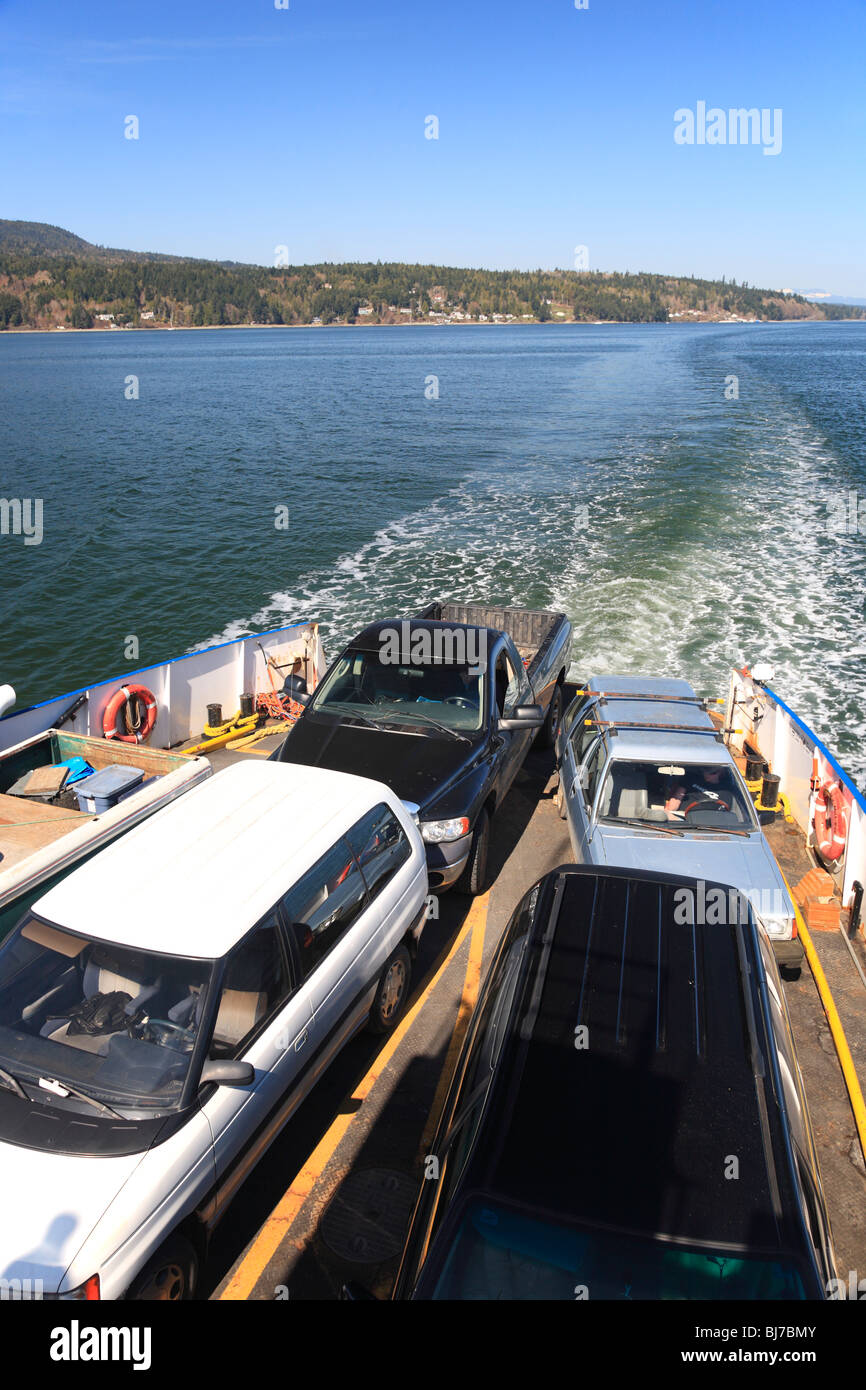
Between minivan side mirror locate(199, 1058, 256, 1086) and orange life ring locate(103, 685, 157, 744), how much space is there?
18.8ft

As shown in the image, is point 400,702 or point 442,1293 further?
point 400,702

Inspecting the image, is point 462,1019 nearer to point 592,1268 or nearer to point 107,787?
point 592,1268

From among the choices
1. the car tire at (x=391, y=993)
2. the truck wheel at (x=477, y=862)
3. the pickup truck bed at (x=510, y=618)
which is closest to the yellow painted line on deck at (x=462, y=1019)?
the truck wheel at (x=477, y=862)

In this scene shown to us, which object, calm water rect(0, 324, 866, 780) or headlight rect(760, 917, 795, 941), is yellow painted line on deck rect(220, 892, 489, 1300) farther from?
calm water rect(0, 324, 866, 780)

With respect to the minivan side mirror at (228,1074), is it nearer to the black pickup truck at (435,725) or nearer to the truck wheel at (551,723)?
the black pickup truck at (435,725)

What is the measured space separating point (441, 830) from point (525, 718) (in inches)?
62.6

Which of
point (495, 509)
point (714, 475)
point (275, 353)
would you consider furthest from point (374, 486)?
point (275, 353)

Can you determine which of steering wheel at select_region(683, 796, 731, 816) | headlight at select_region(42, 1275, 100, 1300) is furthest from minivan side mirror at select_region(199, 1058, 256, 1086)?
steering wheel at select_region(683, 796, 731, 816)

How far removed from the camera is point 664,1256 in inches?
114

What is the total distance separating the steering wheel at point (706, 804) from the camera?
6.82 metres

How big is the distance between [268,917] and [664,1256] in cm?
222

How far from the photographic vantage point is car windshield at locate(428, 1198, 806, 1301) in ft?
9.24

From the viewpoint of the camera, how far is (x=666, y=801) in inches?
273
